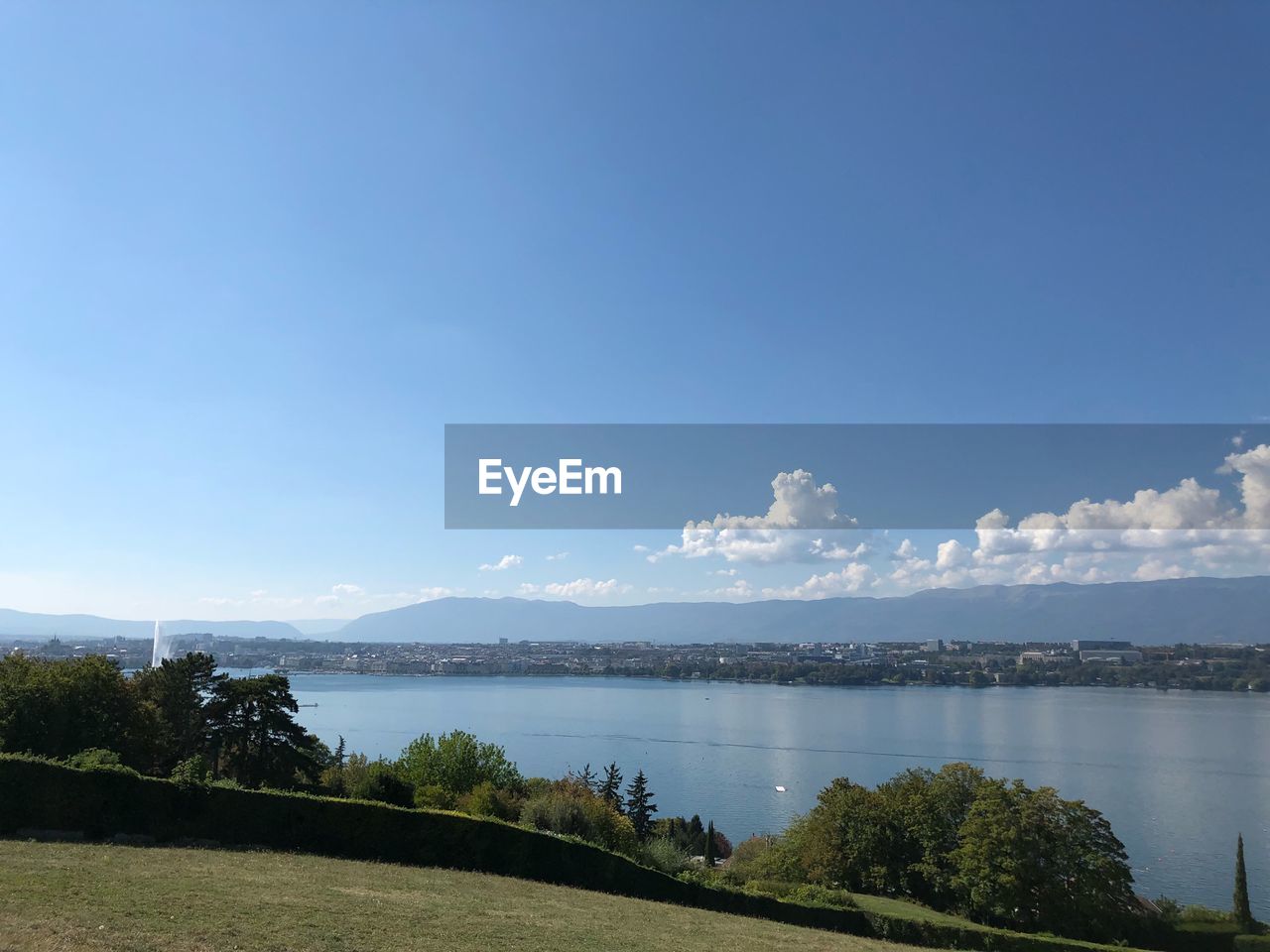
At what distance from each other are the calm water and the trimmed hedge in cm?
3437

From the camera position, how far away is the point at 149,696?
3186cm

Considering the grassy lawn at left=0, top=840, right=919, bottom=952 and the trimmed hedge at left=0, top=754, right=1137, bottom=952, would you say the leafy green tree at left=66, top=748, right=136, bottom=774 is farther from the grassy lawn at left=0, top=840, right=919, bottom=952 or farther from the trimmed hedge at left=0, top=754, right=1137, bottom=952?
the grassy lawn at left=0, top=840, right=919, bottom=952

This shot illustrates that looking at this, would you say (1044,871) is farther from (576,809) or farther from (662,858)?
(576,809)

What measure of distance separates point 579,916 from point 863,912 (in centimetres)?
1187

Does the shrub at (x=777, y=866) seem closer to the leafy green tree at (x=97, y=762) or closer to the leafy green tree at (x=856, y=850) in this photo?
the leafy green tree at (x=856, y=850)

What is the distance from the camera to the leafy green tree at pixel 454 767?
32.7 meters

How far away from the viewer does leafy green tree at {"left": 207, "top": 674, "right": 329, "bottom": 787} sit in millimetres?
28766

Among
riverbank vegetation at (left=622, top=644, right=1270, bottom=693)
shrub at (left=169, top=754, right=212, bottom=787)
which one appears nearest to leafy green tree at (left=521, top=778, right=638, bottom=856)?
shrub at (left=169, top=754, right=212, bottom=787)

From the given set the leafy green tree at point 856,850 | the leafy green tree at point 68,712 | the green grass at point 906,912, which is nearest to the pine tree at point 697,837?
the leafy green tree at point 856,850

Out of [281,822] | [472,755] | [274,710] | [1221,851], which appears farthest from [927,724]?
[281,822]

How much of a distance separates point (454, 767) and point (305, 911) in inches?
942

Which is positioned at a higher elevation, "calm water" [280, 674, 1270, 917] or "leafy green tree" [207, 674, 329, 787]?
"leafy green tree" [207, 674, 329, 787]

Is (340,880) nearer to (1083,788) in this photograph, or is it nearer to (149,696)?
(149,696)

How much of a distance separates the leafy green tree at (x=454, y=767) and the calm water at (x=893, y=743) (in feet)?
84.5
